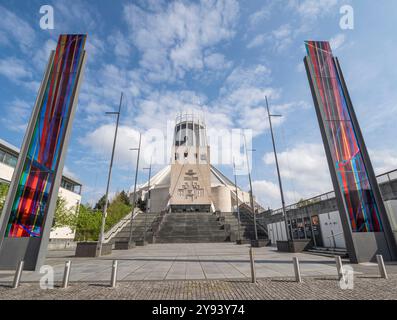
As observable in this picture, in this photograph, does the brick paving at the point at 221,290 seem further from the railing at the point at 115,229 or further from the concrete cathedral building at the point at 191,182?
the concrete cathedral building at the point at 191,182

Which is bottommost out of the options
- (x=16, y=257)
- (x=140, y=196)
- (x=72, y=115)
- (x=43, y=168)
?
(x=16, y=257)

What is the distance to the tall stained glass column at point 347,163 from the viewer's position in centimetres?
1016

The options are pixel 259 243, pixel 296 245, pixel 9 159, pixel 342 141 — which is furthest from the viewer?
pixel 9 159

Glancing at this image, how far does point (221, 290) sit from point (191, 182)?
1888 inches

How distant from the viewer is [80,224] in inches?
1455

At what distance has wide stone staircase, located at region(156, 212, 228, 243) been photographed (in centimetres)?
2866

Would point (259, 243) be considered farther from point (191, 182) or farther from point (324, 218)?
point (191, 182)

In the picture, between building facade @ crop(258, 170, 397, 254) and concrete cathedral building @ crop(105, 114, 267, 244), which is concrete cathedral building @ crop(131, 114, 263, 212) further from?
building facade @ crop(258, 170, 397, 254)

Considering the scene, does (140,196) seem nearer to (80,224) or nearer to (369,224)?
(80,224)

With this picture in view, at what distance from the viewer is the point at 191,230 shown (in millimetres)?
31406

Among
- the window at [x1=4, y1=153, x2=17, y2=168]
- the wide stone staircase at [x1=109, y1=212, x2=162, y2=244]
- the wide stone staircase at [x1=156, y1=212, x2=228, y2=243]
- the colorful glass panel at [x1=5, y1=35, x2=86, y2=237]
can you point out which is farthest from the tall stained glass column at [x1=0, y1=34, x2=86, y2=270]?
the window at [x1=4, y1=153, x2=17, y2=168]

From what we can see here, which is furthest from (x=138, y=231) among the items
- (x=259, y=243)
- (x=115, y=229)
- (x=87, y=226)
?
(x=259, y=243)
